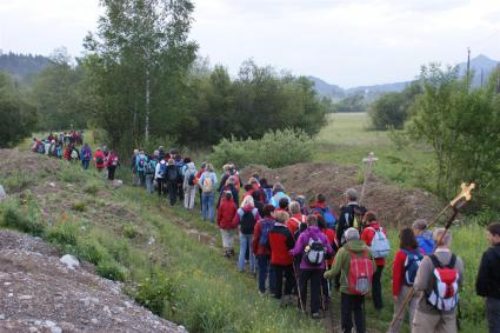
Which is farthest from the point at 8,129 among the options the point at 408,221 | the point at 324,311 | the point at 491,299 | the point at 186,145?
the point at 491,299

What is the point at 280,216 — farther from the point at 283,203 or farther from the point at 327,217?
the point at 327,217

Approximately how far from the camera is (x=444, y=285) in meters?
6.71

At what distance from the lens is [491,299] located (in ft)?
23.6

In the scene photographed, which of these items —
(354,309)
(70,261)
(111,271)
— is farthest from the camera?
(111,271)

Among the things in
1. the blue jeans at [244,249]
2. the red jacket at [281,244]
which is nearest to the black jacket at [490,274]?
the red jacket at [281,244]

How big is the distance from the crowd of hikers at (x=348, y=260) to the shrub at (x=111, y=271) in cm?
270

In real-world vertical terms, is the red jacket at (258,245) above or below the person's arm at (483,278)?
below

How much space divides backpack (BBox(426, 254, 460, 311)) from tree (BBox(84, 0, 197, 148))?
1024 inches

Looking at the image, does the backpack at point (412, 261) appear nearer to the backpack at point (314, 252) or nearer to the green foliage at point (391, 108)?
the backpack at point (314, 252)

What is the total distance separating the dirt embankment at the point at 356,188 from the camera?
1620 cm

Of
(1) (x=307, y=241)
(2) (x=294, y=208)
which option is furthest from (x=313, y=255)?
(2) (x=294, y=208)

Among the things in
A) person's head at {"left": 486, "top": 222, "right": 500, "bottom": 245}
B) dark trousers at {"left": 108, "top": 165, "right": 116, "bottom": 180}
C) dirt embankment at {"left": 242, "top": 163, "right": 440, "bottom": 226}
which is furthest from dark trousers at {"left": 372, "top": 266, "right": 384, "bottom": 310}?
dark trousers at {"left": 108, "top": 165, "right": 116, "bottom": 180}

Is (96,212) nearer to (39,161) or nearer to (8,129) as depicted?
(39,161)

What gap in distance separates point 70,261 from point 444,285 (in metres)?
5.60
